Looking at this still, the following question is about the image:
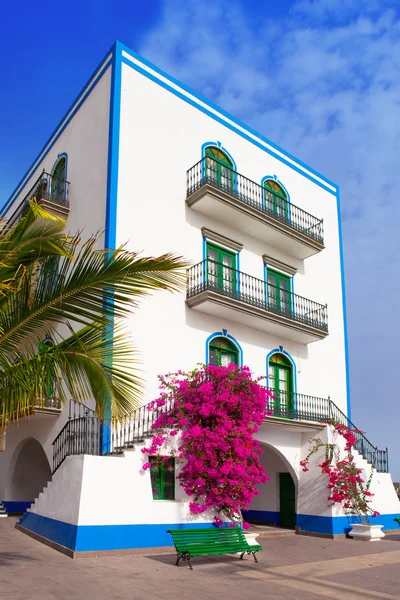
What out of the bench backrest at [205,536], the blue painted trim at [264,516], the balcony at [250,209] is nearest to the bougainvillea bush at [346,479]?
the blue painted trim at [264,516]

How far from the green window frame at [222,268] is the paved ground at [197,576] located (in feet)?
24.3

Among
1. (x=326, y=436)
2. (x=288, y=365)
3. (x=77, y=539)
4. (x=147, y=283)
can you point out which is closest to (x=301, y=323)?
(x=288, y=365)

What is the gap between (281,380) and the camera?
18.4 m

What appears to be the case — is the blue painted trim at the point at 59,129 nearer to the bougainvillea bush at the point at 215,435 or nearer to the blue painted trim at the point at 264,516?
the bougainvillea bush at the point at 215,435

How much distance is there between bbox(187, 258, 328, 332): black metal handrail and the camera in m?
16.2

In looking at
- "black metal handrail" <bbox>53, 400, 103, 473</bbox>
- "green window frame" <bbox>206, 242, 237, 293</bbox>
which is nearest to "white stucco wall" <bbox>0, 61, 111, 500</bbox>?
"black metal handrail" <bbox>53, 400, 103, 473</bbox>

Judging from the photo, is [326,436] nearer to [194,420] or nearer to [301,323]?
[301,323]

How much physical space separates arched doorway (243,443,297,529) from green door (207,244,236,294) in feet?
16.6

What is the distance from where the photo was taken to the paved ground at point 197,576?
808 cm

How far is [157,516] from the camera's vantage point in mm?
12406

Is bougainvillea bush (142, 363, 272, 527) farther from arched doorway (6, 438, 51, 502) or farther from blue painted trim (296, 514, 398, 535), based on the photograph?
arched doorway (6, 438, 51, 502)

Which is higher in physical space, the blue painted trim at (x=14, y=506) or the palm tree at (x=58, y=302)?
the palm tree at (x=58, y=302)

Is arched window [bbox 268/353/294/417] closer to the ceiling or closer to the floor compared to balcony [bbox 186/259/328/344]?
closer to the floor

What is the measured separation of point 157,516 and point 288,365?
7745 mm
